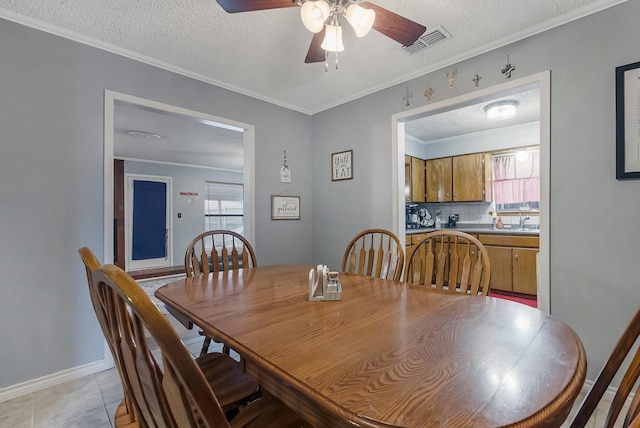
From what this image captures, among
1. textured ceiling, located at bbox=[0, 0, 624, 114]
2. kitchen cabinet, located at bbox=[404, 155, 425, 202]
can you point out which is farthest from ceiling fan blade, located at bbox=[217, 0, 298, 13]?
kitchen cabinet, located at bbox=[404, 155, 425, 202]

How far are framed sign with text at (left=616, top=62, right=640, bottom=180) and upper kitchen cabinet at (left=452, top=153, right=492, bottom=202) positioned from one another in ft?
9.13

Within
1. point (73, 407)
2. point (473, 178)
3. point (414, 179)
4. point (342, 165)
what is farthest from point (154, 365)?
point (473, 178)

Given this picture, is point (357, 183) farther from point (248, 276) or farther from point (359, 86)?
point (248, 276)

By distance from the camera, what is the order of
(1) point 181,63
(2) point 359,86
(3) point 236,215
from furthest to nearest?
(3) point 236,215 → (2) point 359,86 → (1) point 181,63

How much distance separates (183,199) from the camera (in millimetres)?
6992

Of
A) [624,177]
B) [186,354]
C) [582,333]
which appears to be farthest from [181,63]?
[582,333]

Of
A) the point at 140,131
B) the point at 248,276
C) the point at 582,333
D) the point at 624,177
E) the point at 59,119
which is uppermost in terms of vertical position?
the point at 140,131

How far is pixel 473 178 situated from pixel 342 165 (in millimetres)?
2427

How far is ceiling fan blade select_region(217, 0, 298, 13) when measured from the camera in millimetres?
1334

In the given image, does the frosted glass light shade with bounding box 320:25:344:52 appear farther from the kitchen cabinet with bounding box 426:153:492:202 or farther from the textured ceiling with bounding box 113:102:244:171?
the kitchen cabinet with bounding box 426:153:492:202

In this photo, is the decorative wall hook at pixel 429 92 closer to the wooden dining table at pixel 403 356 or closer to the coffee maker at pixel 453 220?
the wooden dining table at pixel 403 356

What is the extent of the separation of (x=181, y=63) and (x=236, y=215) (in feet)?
19.3

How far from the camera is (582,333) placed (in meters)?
1.88

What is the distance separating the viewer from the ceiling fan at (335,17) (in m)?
1.35
